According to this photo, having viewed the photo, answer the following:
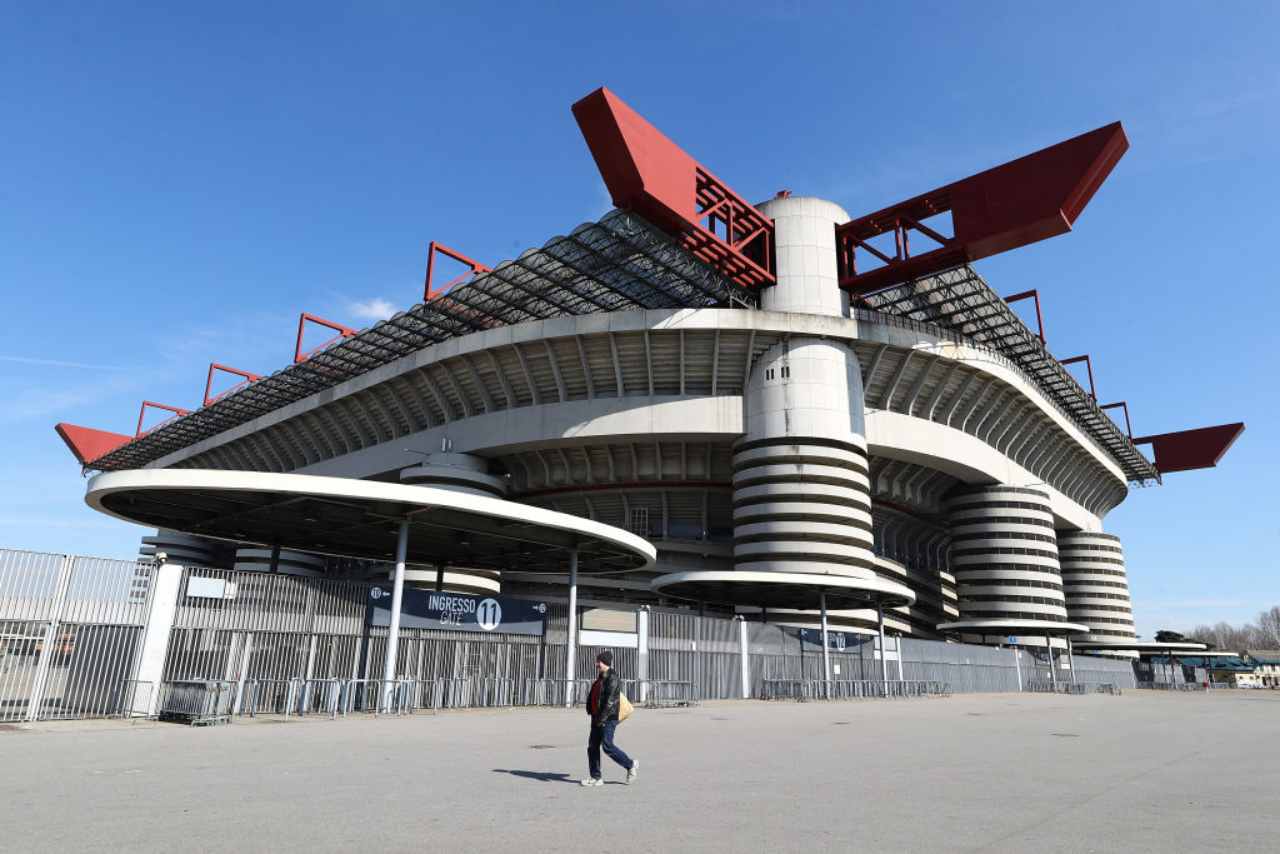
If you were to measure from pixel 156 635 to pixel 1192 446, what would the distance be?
100 m

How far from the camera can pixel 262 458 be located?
238 feet

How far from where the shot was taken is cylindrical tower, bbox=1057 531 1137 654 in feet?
260

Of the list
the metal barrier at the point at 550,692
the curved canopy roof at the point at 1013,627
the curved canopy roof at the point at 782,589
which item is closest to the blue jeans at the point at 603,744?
the metal barrier at the point at 550,692

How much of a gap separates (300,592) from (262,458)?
189 ft

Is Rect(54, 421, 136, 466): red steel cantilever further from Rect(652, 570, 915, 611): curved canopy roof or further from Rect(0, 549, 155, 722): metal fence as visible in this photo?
Rect(0, 549, 155, 722): metal fence

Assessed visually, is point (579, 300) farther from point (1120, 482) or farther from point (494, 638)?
point (1120, 482)

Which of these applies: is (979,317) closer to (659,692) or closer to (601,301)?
(601,301)

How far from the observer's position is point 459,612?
24.0 m

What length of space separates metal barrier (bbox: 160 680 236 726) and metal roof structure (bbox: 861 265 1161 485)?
134ft

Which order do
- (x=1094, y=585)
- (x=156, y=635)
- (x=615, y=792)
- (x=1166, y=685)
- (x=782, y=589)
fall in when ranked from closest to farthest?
1. (x=615, y=792)
2. (x=156, y=635)
3. (x=782, y=589)
4. (x=1094, y=585)
5. (x=1166, y=685)

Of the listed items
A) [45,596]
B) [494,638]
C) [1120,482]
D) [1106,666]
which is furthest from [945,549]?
[45,596]

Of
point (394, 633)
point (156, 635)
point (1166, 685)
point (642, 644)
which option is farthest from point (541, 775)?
point (1166, 685)

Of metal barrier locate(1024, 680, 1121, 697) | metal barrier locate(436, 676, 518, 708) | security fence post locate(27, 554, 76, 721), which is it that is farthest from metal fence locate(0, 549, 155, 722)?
metal barrier locate(1024, 680, 1121, 697)

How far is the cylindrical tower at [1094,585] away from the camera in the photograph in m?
79.1
